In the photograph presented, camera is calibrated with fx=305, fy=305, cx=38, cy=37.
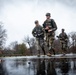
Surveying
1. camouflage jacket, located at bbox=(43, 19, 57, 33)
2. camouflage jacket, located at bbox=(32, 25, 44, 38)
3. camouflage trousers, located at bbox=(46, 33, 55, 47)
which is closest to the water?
camouflage trousers, located at bbox=(46, 33, 55, 47)

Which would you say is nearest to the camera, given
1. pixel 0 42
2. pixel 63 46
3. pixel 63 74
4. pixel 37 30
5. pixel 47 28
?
pixel 63 74

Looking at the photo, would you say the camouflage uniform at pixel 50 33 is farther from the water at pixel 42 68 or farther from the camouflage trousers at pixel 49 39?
the water at pixel 42 68

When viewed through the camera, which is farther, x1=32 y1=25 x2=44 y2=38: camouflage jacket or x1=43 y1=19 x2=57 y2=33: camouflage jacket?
x1=32 y1=25 x2=44 y2=38: camouflage jacket

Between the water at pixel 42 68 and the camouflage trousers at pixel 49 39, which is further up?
the camouflage trousers at pixel 49 39

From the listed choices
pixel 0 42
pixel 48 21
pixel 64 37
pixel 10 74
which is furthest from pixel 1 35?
pixel 10 74

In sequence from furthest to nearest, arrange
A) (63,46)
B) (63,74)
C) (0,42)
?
(0,42) < (63,46) < (63,74)

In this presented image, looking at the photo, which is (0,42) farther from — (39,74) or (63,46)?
(39,74)

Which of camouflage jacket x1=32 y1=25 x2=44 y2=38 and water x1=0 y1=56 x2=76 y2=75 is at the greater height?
camouflage jacket x1=32 y1=25 x2=44 y2=38

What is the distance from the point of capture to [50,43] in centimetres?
1207

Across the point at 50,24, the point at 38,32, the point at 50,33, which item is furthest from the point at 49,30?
the point at 38,32

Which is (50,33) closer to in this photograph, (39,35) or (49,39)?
(49,39)

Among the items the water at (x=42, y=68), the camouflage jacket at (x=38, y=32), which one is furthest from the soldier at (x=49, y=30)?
the water at (x=42, y=68)

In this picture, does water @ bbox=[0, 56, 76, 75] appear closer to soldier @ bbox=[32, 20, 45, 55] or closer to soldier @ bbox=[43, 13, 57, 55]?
soldier @ bbox=[43, 13, 57, 55]

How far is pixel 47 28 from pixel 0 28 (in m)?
55.4
